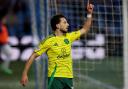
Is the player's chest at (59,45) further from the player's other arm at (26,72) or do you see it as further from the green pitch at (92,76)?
the green pitch at (92,76)

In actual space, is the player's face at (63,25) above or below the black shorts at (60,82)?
above

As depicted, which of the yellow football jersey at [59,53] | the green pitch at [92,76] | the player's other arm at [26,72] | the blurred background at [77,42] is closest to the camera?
the player's other arm at [26,72]

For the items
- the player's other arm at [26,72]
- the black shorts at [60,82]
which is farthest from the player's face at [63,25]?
the black shorts at [60,82]

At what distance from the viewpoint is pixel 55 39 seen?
9.98 meters

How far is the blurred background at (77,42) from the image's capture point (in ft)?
41.7

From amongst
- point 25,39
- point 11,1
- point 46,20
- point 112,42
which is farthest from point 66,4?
point 11,1

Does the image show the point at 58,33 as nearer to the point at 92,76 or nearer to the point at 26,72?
the point at 26,72

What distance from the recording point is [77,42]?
16.0m

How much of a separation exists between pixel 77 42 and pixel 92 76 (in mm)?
1701

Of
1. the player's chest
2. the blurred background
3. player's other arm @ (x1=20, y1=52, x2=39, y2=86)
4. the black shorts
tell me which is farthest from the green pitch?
player's other arm @ (x1=20, y1=52, x2=39, y2=86)

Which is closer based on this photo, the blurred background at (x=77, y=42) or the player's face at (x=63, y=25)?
the player's face at (x=63, y=25)

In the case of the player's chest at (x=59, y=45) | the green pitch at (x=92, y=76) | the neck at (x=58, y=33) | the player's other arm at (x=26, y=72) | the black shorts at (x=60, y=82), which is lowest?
the green pitch at (x=92, y=76)

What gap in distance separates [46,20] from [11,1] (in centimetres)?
1231

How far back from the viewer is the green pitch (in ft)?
49.0
